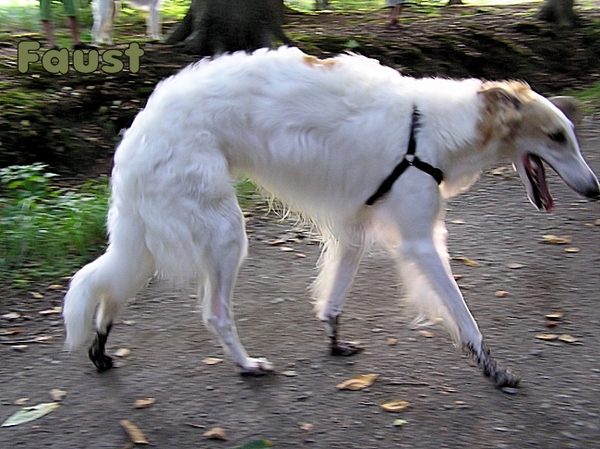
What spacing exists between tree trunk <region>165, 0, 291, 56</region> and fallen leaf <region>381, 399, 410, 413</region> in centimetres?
511

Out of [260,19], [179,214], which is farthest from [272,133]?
[260,19]

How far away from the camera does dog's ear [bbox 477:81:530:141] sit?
3.44m

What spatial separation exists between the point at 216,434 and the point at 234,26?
17.9ft

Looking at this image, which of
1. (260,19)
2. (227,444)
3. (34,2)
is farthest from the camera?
(34,2)

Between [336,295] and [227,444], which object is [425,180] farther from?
[227,444]

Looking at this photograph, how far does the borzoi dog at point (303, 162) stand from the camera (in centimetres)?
330

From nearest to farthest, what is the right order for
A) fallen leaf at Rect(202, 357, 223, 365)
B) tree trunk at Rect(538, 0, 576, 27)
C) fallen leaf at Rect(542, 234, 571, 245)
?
fallen leaf at Rect(202, 357, 223, 365), fallen leaf at Rect(542, 234, 571, 245), tree trunk at Rect(538, 0, 576, 27)

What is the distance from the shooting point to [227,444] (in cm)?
299

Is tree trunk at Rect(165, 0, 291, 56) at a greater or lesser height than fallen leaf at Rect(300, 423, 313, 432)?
greater

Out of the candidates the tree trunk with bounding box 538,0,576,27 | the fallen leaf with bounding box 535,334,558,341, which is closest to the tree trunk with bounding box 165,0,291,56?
the fallen leaf with bounding box 535,334,558,341

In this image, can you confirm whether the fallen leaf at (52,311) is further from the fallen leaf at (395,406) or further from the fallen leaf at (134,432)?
the fallen leaf at (395,406)

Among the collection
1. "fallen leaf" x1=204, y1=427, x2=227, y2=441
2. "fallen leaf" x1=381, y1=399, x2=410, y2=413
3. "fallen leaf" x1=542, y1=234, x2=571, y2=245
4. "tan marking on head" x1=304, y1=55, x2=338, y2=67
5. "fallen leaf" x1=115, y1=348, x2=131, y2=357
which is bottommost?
"fallen leaf" x1=115, y1=348, x2=131, y2=357

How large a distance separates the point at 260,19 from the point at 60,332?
462 cm

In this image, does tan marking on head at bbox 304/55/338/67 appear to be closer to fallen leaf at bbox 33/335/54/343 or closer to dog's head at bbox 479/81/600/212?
dog's head at bbox 479/81/600/212
